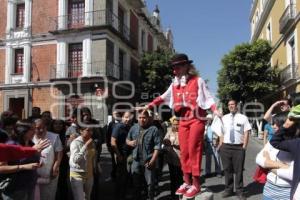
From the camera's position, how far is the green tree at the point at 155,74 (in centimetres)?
2762

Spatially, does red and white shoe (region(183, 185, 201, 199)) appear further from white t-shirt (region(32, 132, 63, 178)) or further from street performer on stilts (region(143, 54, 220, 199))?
white t-shirt (region(32, 132, 63, 178))

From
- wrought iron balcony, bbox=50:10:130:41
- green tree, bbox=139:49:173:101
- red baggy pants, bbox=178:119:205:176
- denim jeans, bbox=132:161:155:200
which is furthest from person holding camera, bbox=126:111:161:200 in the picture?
green tree, bbox=139:49:173:101

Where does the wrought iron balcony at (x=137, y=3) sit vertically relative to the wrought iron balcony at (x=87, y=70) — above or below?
above

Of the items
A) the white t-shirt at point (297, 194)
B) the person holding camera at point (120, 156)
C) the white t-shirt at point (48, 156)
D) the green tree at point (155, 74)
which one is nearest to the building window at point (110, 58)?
the green tree at point (155, 74)

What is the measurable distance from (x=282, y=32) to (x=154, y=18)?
15.1 meters

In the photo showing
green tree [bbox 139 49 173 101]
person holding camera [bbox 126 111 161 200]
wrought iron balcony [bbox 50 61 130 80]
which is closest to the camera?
person holding camera [bbox 126 111 161 200]

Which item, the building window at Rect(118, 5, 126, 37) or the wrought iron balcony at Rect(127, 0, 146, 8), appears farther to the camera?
the wrought iron balcony at Rect(127, 0, 146, 8)

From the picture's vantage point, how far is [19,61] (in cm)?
2677

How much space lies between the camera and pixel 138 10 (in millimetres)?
31453

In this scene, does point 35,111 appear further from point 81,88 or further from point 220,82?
point 220,82

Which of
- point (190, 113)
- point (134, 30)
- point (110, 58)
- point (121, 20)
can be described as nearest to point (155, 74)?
point (110, 58)

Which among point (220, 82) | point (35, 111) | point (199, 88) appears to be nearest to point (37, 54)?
point (220, 82)

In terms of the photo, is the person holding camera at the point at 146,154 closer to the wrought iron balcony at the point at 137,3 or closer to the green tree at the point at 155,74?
the green tree at the point at 155,74

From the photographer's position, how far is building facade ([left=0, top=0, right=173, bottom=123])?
2405cm
